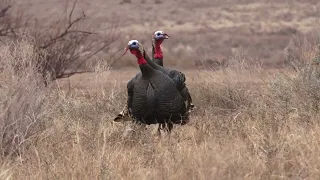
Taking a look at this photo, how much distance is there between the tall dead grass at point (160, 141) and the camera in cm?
589

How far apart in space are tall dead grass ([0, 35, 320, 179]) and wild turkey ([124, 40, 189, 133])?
0.27m

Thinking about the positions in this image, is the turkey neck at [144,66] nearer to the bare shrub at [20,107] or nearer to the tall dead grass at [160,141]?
the tall dead grass at [160,141]

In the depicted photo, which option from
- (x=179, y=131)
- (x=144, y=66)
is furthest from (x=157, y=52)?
(x=179, y=131)

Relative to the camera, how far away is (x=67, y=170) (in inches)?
242

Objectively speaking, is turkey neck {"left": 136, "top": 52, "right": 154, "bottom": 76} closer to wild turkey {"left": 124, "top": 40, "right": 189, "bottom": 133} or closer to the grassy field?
wild turkey {"left": 124, "top": 40, "right": 189, "bottom": 133}

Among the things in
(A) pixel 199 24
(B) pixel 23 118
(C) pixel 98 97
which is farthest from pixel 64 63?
(A) pixel 199 24

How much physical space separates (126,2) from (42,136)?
47.6m

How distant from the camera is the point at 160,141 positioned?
757 centimetres

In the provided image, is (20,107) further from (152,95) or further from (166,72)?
(166,72)

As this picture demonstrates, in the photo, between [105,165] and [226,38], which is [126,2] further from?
[105,165]

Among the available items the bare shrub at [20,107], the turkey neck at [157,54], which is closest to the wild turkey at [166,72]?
the turkey neck at [157,54]

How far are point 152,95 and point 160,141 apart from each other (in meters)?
0.57

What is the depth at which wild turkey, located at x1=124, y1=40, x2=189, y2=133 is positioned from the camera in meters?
7.81

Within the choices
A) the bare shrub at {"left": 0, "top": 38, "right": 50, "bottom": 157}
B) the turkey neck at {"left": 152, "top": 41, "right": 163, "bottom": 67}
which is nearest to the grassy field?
the bare shrub at {"left": 0, "top": 38, "right": 50, "bottom": 157}
